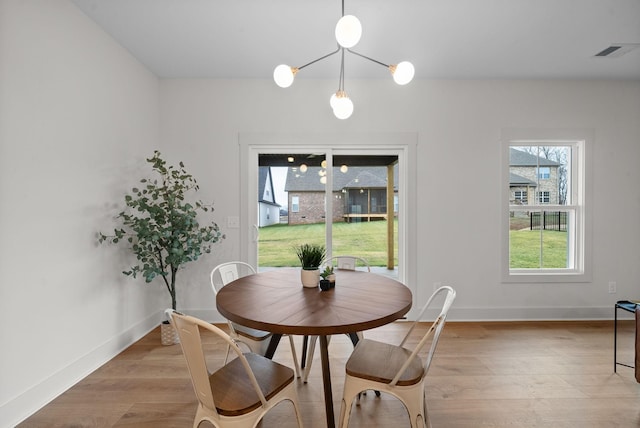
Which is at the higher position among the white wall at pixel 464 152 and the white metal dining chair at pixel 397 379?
the white wall at pixel 464 152

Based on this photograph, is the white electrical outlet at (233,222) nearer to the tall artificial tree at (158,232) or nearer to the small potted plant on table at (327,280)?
the tall artificial tree at (158,232)

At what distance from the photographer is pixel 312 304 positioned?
1.57 meters

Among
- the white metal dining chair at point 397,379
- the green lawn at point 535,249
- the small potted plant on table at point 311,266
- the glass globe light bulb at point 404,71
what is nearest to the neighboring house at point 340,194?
the green lawn at point 535,249

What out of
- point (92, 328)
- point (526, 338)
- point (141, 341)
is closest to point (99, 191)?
point (92, 328)

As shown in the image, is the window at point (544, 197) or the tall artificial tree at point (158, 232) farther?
the window at point (544, 197)

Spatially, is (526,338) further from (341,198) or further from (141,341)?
(141,341)

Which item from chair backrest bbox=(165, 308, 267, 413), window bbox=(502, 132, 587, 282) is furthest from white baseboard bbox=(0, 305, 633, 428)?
chair backrest bbox=(165, 308, 267, 413)

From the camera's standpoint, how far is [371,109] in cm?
341

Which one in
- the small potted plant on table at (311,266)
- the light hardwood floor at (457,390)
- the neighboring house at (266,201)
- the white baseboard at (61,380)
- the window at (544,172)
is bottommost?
the light hardwood floor at (457,390)

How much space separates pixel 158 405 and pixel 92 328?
0.95 m

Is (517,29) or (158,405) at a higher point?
(517,29)

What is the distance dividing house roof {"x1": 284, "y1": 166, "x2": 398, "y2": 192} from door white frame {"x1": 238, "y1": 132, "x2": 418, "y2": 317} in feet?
0.78

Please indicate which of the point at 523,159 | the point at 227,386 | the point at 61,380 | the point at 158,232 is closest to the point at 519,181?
the point at 523,159

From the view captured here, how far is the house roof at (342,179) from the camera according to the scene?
3559 mm
